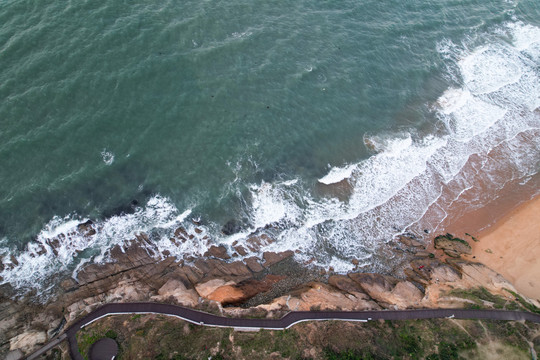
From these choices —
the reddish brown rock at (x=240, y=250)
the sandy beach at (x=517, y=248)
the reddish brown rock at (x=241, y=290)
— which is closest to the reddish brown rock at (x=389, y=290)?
the reddish brown rock at (x=241, y=290)

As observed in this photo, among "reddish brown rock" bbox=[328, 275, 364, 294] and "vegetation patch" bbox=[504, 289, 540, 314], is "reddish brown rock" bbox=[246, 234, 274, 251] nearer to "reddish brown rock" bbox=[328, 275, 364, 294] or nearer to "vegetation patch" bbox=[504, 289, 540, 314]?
"reddish brown rock" bbox=[328, 275, 364, 294]

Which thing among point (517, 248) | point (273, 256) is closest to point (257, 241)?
point (273, 256)

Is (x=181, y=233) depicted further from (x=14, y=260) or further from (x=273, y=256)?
(x=14, y=260)

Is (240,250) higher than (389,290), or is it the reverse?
(240,250)

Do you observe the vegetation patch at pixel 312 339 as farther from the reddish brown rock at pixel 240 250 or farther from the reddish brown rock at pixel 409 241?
the reddish brown rock at pixel 409 241

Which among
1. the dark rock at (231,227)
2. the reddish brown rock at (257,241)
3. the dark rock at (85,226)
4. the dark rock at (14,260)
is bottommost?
the reddish brown rock at (257,241)
